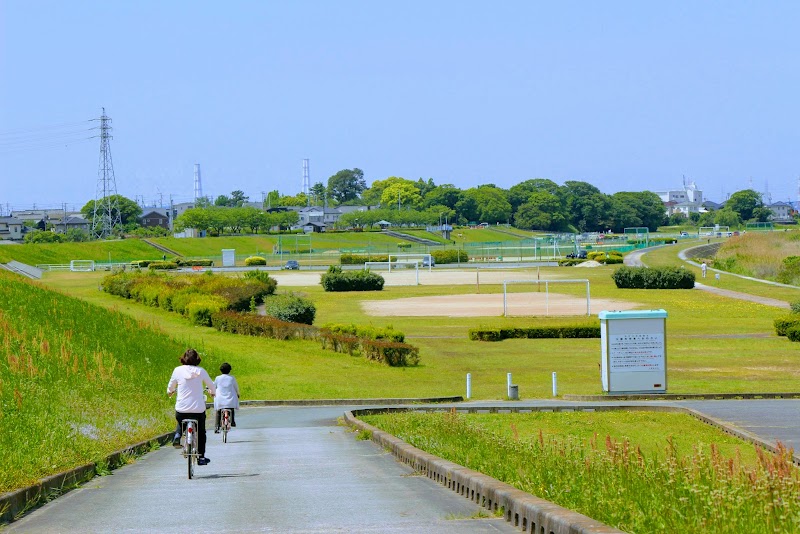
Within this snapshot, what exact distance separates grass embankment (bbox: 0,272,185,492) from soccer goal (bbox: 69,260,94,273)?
69277mm

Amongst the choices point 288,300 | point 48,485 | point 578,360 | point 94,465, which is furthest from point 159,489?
point 288,300

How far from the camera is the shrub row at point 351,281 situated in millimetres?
76312

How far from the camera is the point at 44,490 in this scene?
37.1 feet

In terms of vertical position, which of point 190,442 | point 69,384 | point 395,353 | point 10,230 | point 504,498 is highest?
point 10,230

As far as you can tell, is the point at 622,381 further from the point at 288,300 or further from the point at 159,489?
the point at 288,300

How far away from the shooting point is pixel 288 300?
50344 mm

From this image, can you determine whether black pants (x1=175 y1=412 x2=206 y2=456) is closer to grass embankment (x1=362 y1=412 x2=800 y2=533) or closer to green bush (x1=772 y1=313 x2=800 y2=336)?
grass embankment (x1=362 y1=412 x2=800 y2=533)

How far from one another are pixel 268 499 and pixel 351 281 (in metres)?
66.4

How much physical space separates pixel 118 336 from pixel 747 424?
20.4 m

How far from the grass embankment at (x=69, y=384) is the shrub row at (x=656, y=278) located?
4288cm

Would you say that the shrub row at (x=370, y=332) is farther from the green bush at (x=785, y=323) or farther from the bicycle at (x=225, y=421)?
the bicycle at (x=225, y=421)

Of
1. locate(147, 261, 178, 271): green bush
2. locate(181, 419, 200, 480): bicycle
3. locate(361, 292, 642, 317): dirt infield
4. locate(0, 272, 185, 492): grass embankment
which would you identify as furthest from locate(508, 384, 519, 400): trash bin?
locate(147, 261, 178, 271): green bush

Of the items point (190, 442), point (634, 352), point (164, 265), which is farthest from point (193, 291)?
point (164, 265)

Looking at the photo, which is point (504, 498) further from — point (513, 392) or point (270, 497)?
point (513, 392)
